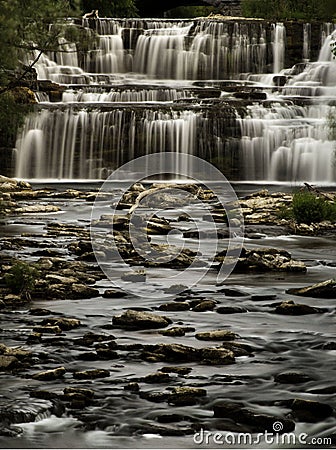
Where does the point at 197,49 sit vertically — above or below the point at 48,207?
above

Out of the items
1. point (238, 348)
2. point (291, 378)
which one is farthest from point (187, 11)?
point (291, 378)

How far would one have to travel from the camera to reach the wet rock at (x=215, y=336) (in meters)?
12.5

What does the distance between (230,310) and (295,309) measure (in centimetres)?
85

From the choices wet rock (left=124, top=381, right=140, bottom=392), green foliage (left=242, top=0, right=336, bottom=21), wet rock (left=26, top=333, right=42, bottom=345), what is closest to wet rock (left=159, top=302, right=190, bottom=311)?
wet rock (left=26, top=333, right=42, bottom=345)

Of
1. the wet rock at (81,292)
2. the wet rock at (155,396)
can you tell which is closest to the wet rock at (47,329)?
the wet rock at (81,292)

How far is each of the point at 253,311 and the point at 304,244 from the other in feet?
20.9

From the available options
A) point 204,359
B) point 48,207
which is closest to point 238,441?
point 204,359

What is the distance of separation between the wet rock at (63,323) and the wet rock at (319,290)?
11.9 ft

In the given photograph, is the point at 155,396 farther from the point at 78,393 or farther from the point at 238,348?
the point at 238,348

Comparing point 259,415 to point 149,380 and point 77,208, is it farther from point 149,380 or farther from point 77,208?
point 77,208

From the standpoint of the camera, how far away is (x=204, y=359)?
11602 millimetres

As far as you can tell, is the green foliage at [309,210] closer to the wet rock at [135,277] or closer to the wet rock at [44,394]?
the wet rock at [135,277]

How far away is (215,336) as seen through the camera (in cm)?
1255

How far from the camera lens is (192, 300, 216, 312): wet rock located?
557 inches
